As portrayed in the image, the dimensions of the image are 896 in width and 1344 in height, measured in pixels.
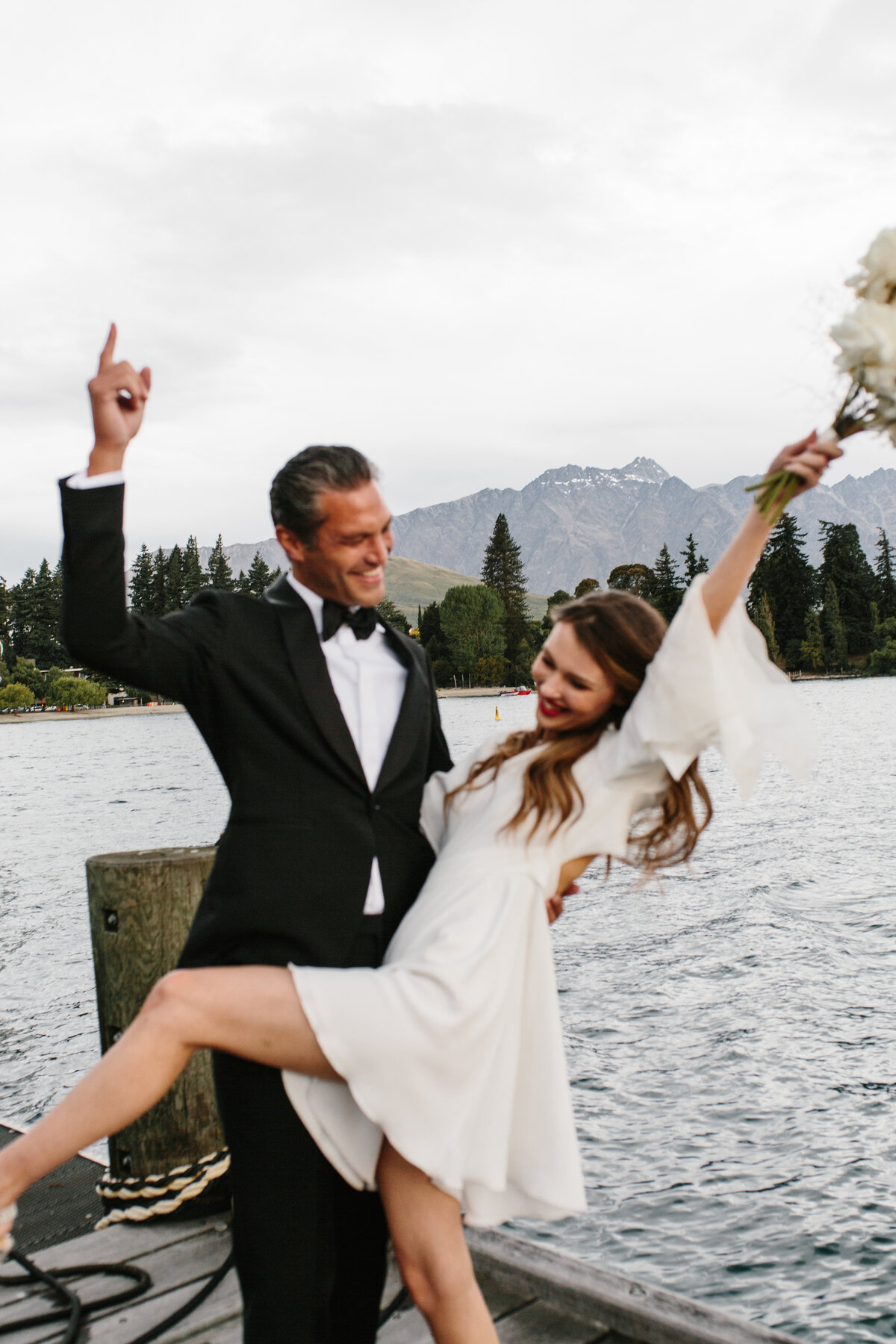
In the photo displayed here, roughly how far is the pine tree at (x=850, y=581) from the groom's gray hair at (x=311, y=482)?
303 feet

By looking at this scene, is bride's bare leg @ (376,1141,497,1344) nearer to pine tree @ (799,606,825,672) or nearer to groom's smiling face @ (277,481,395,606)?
groom's smiling face @ (277,481,395,606)

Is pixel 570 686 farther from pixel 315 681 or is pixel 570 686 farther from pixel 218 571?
pixel 218 571

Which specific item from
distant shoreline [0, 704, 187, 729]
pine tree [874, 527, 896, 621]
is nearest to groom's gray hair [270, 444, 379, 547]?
distant shoreline [0, 704, 187, 729]

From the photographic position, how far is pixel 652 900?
1521 centimetres

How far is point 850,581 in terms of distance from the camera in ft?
300

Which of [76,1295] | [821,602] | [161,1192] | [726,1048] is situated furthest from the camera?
[821,602]

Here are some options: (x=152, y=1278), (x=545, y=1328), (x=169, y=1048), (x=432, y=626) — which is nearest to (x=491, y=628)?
(x=432, y=626)

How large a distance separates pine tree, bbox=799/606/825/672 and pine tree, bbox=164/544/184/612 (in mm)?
54239

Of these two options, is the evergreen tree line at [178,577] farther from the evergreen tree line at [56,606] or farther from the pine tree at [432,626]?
the pine tree at [432,626]

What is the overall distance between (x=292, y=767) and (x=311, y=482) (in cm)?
63

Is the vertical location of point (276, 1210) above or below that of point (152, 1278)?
above

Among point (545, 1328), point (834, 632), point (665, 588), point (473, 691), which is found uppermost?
A: point (665, 588)

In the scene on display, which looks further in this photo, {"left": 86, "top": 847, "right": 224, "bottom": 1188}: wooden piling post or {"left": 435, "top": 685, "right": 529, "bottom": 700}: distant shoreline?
{"left": 435, "top": 685, "right": 529, "bottom": 700}: distant shoreline

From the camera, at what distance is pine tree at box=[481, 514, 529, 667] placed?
10612 centimetres
